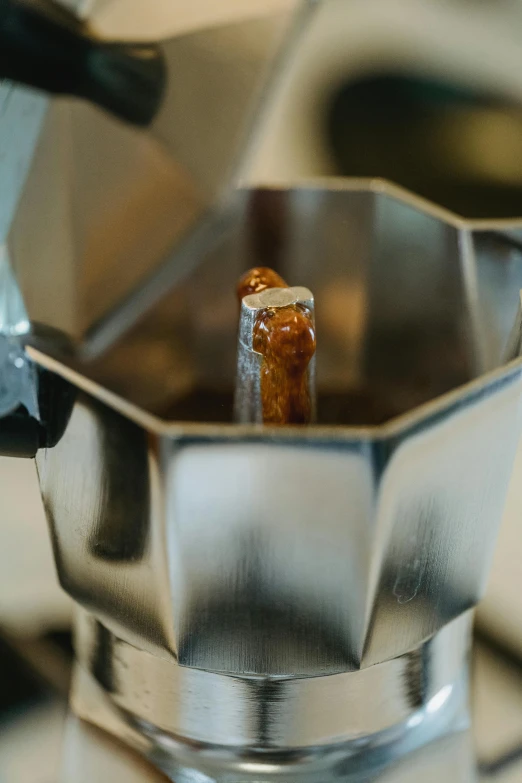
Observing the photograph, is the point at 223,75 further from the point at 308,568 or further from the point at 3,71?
the point at 308,568

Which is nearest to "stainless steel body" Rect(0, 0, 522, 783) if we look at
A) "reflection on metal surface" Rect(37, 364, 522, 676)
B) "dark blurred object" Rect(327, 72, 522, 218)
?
"reflection on metal surface" Rect(37, 364, 522, 676)

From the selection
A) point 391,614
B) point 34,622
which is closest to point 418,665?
point 391,614

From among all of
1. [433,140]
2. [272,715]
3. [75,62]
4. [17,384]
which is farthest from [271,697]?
[433,140]

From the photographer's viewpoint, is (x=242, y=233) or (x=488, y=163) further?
(x=488, y=163)

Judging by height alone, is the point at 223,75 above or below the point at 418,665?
above

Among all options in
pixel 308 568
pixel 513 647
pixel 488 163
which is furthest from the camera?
pixel 488 163

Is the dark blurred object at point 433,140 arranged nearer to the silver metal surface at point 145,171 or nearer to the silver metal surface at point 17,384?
the silver metal surface at point 145,171

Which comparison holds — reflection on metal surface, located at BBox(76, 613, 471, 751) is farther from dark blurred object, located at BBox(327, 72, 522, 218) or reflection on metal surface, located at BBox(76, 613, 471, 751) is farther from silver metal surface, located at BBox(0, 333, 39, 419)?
dark blurred object, located at BBox(327, 72, 522, 218)

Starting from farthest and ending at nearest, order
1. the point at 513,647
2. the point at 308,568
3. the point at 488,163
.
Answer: the point at 488,163
the point at 513,647
the point at 308,568
